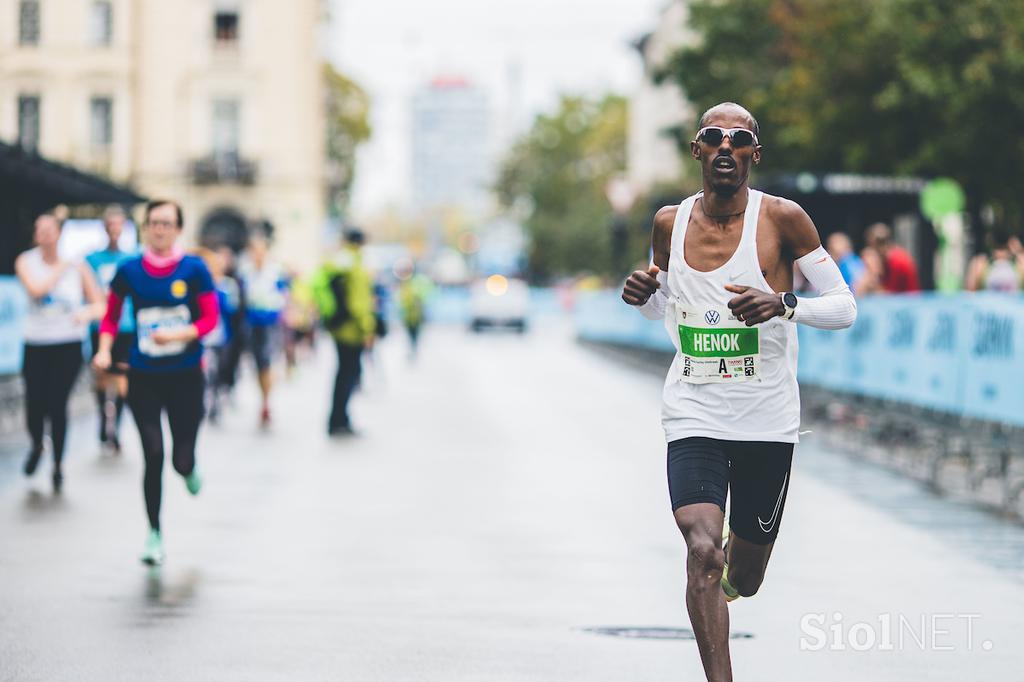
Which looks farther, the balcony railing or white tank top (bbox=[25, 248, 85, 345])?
the balcony railing

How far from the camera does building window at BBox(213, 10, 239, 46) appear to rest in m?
64.8

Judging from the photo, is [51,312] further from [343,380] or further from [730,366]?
[730,366]

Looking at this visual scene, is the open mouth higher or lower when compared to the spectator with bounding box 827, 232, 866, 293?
higher

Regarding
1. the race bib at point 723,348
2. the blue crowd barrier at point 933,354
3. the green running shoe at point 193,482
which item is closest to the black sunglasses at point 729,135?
the race bib at point 723,348

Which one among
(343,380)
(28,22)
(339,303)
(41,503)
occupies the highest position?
(28,22)

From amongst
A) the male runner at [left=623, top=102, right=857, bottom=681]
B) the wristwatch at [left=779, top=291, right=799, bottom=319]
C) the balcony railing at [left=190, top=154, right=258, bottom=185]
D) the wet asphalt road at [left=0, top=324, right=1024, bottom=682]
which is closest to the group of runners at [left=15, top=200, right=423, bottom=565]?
the wet asphalt road at [left=0, top=324, right=1024, bottom=682]

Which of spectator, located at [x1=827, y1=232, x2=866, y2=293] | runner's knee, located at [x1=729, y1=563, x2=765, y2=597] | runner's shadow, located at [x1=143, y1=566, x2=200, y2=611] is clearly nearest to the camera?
runner's knee, located at [x1=729, y1=563, x2=765, y2=597]

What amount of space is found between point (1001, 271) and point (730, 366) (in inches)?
459

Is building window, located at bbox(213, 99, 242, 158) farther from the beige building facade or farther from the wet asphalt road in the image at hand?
the wet asphalt road

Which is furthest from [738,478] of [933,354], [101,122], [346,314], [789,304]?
[101,122]

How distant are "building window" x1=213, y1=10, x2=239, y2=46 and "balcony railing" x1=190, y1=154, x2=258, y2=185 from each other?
3.89 meters

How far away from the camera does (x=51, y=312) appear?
42.0 ft

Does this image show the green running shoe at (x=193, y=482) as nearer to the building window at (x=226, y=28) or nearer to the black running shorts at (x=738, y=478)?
the black running shorts at (x=738, y=478)

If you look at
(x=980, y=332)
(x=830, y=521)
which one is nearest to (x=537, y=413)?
(x=980, y=332)
